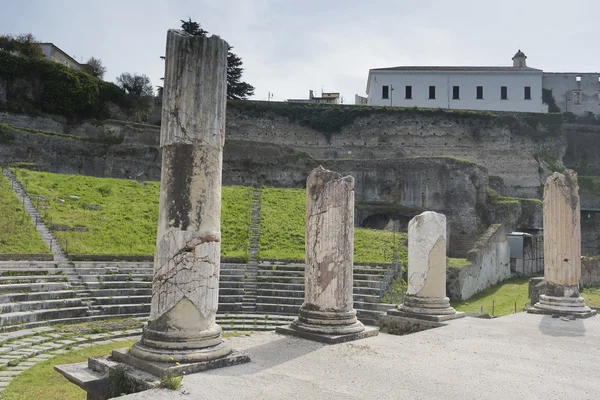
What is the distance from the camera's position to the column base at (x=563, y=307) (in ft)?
31.9

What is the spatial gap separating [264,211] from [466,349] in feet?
54.2

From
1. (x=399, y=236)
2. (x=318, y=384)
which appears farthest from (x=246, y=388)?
(x=399, y=236)

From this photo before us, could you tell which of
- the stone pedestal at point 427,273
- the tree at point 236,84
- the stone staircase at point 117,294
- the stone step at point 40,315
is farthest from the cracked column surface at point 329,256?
the tree at point 236,84

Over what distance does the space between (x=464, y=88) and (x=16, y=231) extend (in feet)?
140

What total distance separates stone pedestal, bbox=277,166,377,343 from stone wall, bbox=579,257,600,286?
639 inches

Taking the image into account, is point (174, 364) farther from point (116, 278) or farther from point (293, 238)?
point (293, 238)

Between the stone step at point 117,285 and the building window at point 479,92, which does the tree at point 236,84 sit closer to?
the building window at point 479,92

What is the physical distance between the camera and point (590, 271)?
2011cm

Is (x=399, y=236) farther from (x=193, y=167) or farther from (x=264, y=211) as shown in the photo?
(x=193, y=167)

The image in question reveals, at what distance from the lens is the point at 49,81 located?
117 feet

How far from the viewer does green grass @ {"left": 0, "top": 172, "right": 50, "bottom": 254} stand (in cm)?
1408

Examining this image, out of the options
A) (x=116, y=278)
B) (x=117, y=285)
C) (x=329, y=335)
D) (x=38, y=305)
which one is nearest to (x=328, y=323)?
(x=329, y=335)

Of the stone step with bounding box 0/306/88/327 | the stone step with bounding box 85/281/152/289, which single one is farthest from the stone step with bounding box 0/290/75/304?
the stone step with bounding box 85/281/152/289

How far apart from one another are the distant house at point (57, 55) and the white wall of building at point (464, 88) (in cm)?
2953
